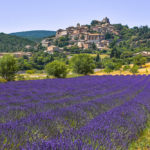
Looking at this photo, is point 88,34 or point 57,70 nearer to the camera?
point 57,70

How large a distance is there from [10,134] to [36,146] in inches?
25.2

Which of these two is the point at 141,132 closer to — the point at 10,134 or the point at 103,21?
the point at 10,134

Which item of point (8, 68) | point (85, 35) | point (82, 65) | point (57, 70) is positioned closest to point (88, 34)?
point (85, 35)

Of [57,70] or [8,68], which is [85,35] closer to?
[57,70]

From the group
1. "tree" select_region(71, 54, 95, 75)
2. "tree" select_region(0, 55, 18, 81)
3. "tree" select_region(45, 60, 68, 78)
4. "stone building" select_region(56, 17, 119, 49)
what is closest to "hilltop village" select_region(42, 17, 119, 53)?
"stone building" select_region(56, 17, 119, 49)


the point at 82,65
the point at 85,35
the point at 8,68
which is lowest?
the point at 82,65

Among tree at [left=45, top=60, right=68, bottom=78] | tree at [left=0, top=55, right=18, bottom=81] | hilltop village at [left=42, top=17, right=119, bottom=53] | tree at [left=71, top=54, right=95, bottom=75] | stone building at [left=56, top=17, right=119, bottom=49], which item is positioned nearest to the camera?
tree at [left=0, top=55, right=18, bottom=81]

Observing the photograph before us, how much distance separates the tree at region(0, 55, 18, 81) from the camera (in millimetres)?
21367

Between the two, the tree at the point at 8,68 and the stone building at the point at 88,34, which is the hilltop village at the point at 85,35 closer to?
the stone building at the point at 88,34

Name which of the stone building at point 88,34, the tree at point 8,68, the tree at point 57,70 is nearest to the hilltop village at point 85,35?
the stone building at point 88,34

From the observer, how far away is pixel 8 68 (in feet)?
70.6

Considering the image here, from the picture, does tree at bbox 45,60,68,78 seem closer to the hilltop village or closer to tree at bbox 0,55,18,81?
tree at bbox 0,55,18,81

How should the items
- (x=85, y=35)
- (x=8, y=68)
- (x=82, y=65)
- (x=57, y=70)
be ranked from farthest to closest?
(x=85, y=35)
(x=82, y=65)
(x=57, y=70)
(x=8, y=68)

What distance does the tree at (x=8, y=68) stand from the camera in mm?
21367
